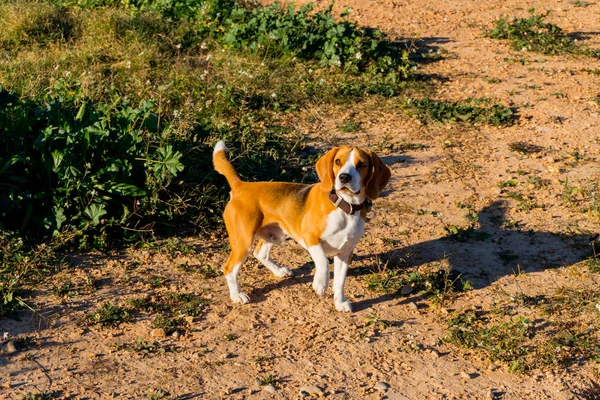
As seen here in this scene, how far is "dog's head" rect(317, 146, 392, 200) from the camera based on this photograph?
5.57 metres

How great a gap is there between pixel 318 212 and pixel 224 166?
971 millimetres

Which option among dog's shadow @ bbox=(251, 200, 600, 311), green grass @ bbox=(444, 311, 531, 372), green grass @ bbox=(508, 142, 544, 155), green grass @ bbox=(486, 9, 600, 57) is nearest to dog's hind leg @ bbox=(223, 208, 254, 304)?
dog's shadow @ bbox=(251, 200, 600, 311)

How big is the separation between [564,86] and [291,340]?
6.26 m

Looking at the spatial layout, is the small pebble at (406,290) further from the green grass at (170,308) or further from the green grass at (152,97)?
Answer: the green grass at (152,97)

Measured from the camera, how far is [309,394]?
5066 mm

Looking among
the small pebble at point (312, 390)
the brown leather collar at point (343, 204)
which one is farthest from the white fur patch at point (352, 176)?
the small pebble at point (312, 390)

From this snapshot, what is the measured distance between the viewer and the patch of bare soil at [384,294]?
5.20m

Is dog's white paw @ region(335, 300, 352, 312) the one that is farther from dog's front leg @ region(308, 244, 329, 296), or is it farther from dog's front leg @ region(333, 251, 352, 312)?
dog's front leg @ region(308, 244, 329, 296)

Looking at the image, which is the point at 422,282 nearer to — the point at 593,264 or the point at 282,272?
the point at 282,272

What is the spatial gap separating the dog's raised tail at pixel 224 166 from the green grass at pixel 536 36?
6401mm

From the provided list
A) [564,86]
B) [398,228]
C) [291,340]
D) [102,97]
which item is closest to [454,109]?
[564,86]

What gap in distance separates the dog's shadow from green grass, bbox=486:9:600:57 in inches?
186

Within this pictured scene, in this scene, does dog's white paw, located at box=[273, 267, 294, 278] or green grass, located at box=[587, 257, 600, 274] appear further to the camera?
green grass, located at box=[587, 257, 600, 274]

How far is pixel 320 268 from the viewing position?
5762 mm
